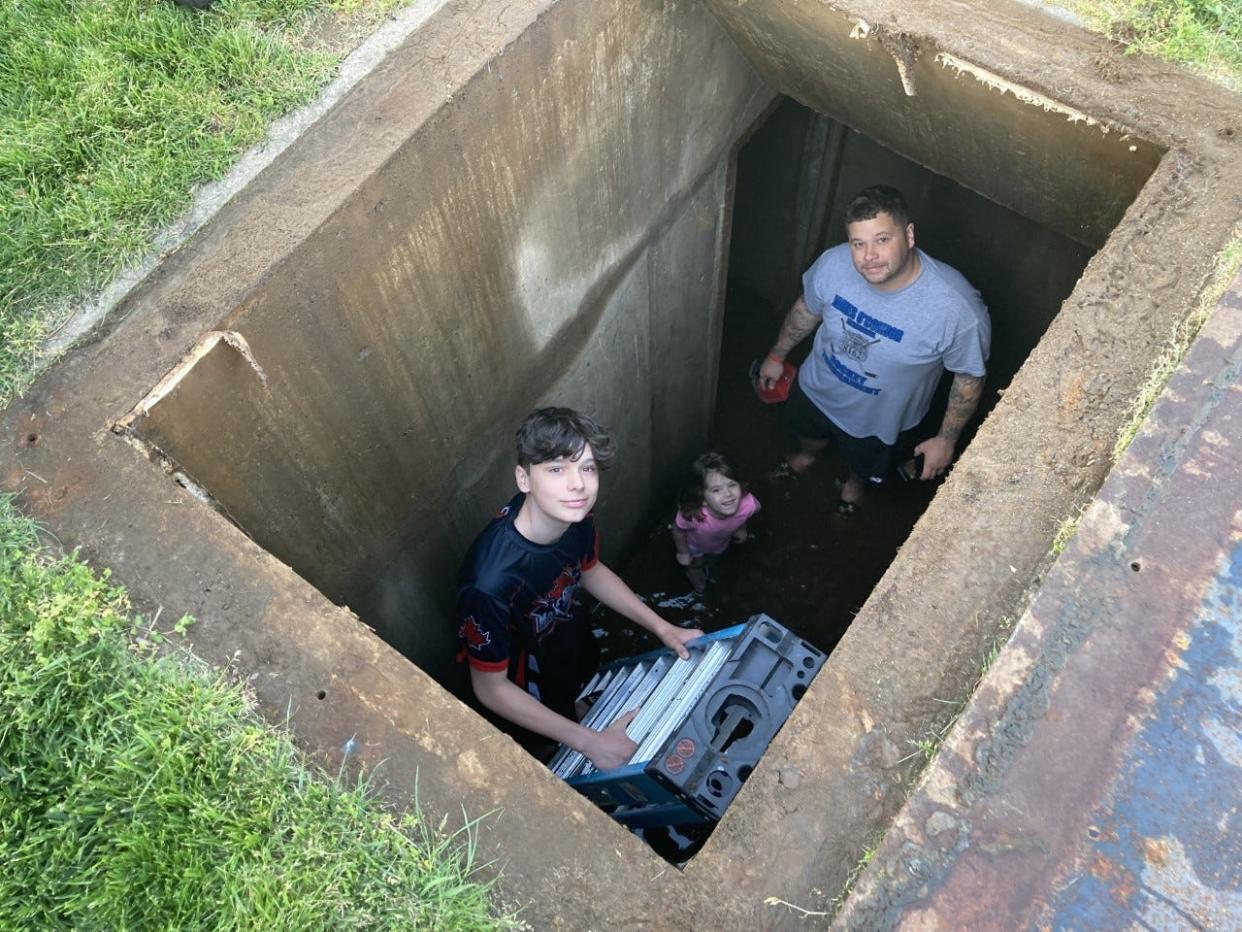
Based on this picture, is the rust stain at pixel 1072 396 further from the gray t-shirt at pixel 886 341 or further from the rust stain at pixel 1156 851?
the gray t-shirt at pixel 886 341

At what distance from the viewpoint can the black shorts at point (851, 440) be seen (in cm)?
530

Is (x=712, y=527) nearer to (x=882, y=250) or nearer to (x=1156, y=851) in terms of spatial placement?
(x=882, y=250)

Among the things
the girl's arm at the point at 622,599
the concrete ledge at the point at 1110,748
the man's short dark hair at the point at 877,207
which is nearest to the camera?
the concrete ledge at the point at 1110,748

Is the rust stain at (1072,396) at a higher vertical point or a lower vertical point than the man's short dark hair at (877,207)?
lower

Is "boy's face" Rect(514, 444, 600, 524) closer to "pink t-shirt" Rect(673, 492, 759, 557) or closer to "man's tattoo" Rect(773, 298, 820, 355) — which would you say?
"pink t-shirt" Rect(673, 492, 759, 557)

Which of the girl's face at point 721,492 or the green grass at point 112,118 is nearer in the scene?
the green grass at point 112,118

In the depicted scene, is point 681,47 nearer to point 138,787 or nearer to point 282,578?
point 282,578

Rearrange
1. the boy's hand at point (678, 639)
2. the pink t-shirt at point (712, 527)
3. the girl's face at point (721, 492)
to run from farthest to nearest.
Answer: the pink t-shirt at point (712, 527) → the girl's face at point (721, 492) → the boy's hand at point (678, 639)

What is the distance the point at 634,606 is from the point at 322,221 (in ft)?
6.39

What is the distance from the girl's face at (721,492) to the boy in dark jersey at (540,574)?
976 mm

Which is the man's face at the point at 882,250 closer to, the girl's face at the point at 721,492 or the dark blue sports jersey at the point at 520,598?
the girl's face at the point at 721,492

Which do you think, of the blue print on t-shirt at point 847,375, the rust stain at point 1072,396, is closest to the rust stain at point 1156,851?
the rust stain at point 1072,396

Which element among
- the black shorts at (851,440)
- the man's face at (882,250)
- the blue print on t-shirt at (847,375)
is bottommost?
the black shorts at (851,440)

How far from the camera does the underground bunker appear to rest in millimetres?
2336
